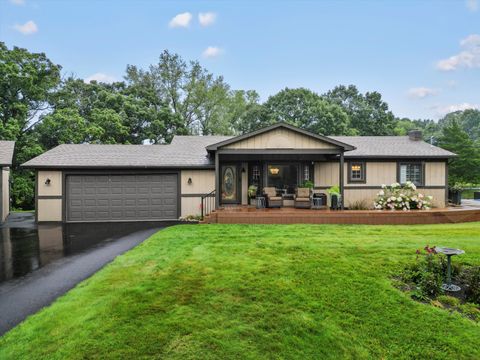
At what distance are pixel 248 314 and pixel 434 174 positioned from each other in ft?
44.4

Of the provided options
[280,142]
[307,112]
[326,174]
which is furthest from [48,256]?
[307,112]

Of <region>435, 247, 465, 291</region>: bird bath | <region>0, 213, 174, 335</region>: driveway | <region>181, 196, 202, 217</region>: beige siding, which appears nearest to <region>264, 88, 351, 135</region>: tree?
<region>181, 196, 202, 217</region>: beige siding

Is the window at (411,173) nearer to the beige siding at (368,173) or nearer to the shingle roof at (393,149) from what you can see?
the beige siding at (368,173)

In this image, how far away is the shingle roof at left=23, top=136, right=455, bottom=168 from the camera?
12523 mm

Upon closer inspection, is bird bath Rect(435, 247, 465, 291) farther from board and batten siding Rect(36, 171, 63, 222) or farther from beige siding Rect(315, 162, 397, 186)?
board and batten siding Rect(36, 171, 63, 222)

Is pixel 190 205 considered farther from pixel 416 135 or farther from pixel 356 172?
pixel 416 135

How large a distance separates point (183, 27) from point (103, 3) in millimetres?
8762

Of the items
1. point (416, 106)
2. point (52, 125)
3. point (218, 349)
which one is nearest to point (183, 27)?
point (52, 125)

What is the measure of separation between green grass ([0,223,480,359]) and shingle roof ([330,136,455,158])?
→ 766 centimetres

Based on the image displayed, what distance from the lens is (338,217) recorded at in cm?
1043

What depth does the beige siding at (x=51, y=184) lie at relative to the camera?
12391 millimetres

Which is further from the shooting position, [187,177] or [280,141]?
[187,177]

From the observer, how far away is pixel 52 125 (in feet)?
62.9

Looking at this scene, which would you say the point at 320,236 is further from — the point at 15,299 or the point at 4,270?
the point at 4,270
